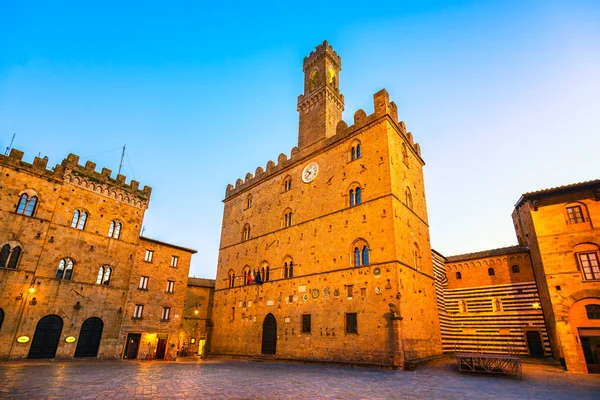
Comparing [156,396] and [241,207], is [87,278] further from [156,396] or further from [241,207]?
[156,396]

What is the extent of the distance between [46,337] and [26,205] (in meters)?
8.46

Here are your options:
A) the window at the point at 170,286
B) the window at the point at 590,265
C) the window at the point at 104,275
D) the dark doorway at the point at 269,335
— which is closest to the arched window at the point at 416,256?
the window at the point at 590,265

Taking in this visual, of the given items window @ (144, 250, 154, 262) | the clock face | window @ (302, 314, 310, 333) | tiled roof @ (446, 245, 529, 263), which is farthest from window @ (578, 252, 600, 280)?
window @ (144, 250, 154, 262)

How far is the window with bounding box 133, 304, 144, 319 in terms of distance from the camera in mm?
23802

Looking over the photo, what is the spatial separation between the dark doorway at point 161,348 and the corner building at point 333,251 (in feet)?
12.3

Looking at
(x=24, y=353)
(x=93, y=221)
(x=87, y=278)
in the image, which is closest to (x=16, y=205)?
(x=93, y=221)

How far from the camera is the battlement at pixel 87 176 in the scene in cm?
2092

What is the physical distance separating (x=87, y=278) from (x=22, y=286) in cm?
349

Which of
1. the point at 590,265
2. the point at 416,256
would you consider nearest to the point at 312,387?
the point at 416,256

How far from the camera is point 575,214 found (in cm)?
1655

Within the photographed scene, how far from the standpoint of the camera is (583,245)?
15.9 metres

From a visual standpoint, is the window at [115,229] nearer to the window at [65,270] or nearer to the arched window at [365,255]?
the window at [65,270]

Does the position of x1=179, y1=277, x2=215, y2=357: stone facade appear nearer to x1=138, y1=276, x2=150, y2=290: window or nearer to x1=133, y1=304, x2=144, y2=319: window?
x1=133, y1=304, x2=144, y2=319: window

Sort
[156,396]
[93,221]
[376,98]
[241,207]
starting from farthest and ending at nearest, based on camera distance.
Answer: [241,207] → [93,221] → [376,98] → [156,396]
